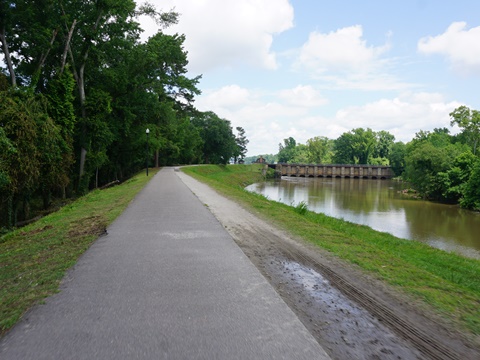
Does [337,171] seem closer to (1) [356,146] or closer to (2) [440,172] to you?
→ (1) [356,146]

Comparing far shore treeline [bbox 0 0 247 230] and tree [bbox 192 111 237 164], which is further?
tree [bbox 192 111 237 164]

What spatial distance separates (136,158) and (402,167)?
269 feet

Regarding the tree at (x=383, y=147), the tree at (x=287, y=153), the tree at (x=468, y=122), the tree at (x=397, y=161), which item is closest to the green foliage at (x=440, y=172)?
the tree at (x=468, y=122)

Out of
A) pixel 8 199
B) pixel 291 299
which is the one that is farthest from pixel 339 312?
pixel 8 199

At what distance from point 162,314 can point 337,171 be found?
353ft

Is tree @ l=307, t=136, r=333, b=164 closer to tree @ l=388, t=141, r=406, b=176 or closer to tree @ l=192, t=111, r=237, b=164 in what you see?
tree @ l=388, t=141, r=406, b=176

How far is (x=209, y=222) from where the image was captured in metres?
9.84

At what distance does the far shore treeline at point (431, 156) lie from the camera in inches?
1731

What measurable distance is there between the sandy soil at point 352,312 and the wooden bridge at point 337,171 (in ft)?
321

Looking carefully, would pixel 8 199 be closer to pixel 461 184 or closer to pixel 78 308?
pixel 78 308

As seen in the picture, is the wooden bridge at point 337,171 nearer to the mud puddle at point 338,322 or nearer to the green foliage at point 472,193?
the green foliage at point 472,193

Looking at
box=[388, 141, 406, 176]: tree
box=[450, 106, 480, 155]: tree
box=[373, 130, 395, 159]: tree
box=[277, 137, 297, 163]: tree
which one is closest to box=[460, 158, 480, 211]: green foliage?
box=[450, 106, 480, 155]: tree

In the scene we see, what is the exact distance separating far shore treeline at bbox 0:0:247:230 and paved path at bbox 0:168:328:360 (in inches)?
458

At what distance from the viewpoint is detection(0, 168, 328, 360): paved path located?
319 cm
